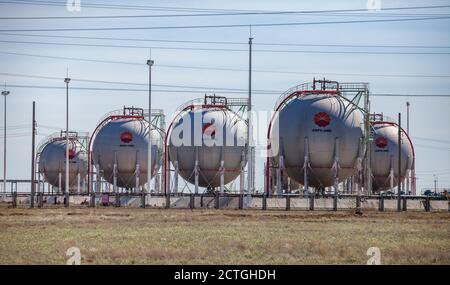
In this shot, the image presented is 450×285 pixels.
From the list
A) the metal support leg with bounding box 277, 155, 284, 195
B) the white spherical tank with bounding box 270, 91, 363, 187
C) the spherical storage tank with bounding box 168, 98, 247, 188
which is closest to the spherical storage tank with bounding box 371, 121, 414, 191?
the white spherical tank with bounding box 270, 91, 363, 187

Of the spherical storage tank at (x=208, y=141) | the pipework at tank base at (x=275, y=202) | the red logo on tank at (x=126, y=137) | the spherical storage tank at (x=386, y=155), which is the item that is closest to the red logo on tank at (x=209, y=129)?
the spherical storage tank at (x=208, y=141)

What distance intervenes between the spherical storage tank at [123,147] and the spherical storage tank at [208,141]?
8155 mm

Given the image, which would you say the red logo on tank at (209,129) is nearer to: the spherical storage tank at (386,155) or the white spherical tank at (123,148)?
the white spherical tank at (123,148)

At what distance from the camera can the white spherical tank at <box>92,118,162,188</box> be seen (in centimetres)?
8994

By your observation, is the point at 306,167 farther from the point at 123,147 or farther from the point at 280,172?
the point at 123,147

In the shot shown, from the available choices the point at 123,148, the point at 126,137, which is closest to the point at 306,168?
the point at 126,137

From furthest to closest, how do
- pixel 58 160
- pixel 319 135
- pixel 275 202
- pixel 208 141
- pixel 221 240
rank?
pixel 58 160 < pixel 208 141 < pixel 319 135 < pixel 275 202 < pixel 221 240

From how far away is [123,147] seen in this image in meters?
89.9

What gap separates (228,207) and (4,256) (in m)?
42.1

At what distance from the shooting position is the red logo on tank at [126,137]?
89750 millimetres

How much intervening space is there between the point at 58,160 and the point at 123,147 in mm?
18918
